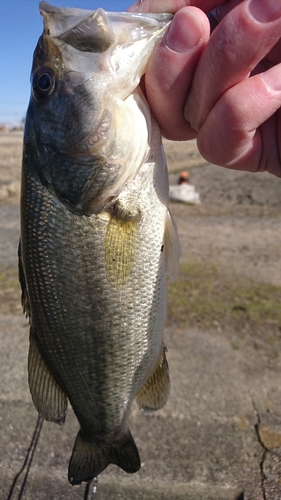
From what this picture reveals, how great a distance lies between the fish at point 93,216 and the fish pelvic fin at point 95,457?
0.18 m

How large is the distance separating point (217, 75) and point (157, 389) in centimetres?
150

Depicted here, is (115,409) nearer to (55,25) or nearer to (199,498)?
(199,498)

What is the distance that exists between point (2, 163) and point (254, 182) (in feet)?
38.5

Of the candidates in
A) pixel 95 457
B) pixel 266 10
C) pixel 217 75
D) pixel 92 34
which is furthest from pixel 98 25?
pixel 95 457

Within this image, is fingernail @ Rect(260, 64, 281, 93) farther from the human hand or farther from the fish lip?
the fish lip

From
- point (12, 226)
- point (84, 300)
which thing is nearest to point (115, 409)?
point (84, 300)

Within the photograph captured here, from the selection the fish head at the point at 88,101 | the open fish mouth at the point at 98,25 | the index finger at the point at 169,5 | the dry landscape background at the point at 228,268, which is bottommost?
the dry landscape background at the point at 228,268

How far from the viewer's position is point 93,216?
171 cm

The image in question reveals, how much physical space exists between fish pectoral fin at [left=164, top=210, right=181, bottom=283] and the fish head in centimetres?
30

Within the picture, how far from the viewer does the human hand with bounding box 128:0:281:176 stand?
1319mm

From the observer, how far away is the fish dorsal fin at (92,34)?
4.80 ft

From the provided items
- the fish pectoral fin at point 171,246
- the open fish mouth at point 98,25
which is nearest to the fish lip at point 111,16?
the open fish mouth at point 98,25

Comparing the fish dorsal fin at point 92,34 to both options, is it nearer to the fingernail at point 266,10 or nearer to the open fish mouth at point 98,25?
the open fish mouth at point 98,25

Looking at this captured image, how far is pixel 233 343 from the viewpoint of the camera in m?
4.35
